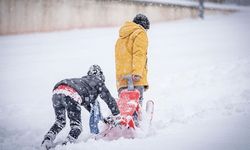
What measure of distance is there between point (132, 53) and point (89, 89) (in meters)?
1.11

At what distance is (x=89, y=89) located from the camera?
553 centimetres

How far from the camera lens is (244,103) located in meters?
7.23

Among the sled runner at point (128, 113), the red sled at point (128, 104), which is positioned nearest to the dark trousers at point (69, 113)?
the sled runner at point (128, 113)

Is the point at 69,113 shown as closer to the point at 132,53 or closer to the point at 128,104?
the point at 128,104

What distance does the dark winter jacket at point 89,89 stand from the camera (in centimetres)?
542

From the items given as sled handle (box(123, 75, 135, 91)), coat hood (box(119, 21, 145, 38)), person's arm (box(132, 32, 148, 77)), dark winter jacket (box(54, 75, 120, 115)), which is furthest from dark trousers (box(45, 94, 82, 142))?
coat hood (box(119, 21, 145, 38))

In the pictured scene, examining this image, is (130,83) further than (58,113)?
Yes

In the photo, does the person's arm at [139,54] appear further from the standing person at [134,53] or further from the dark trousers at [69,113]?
the dark trousers at [69,113]

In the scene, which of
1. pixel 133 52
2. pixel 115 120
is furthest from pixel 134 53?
pixel 115 120

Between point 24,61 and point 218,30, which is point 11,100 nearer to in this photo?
point 24,61

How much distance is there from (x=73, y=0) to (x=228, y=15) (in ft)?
32.6

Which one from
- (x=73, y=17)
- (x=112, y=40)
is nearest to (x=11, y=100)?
(x=112, y=40)

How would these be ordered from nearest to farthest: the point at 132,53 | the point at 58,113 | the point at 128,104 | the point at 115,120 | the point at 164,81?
the point at 58,113
the point at 115,120
the point at 128,104
the point at 132,53
the point at 164,81

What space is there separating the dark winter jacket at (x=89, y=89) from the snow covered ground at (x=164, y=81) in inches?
24.0
